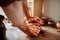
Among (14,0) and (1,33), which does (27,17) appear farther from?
(14,0)

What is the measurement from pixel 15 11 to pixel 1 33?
0.33m

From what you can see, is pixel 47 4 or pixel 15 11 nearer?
pixel 15 11

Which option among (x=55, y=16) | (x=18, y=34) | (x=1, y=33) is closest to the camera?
(x=1, y=33)

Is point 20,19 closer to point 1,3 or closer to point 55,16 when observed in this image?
point 1,3

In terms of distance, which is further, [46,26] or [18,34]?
[46,26]

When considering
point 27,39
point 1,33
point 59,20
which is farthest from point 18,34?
point 59,20

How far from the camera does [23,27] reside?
1583 millimetres

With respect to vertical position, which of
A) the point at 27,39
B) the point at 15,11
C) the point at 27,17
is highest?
the point at 15,11

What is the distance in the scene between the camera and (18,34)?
6.04 ft

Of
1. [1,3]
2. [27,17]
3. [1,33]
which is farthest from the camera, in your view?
[27,17]

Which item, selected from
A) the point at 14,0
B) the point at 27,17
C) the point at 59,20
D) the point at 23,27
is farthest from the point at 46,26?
the point at 14,0

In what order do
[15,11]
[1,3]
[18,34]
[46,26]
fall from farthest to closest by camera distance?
[46,26]
[18,34]
[15,11]
[1,3]

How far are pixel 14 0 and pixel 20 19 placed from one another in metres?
0.31

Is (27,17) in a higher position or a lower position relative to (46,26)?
higher
